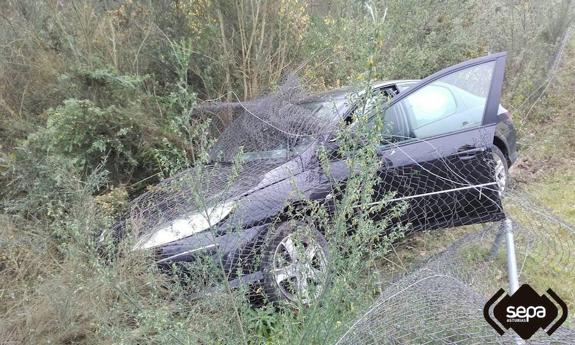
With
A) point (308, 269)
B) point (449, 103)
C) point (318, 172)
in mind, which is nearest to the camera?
point (308, 269)

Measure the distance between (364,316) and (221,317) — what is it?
83cm

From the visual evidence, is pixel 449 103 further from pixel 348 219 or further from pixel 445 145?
pixel 348 219

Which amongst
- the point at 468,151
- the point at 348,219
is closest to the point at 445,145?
the point at 468,151

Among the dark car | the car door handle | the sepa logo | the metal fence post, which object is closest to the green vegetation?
the dark car

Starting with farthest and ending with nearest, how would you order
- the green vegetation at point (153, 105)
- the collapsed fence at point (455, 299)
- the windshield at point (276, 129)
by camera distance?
the windshield at point (276, 129) < the green vegetation at point (153, 105) < the collapsed fence at point (455, 299)

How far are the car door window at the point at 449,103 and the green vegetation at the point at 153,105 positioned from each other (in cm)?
59

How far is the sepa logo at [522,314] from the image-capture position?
199cm

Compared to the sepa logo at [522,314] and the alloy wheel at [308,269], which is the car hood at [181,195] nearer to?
the alloy wheel at [308,269]

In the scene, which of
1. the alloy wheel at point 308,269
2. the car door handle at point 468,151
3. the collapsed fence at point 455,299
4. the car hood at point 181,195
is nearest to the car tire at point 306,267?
the alloy wheel at point 308,269

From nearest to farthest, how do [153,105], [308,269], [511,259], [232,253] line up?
1. [308,269]
2. [511,259]
3. [232,253]
4. [153,105]

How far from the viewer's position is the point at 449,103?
176 inches

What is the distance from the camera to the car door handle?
4.06m

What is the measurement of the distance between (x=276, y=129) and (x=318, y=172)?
34.9 inches

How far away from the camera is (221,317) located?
2.50m
